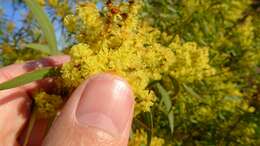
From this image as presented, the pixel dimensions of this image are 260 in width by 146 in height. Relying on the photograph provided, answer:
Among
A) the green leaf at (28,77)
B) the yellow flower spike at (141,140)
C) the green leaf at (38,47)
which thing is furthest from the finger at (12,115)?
the yellow flower spike at (141,140)

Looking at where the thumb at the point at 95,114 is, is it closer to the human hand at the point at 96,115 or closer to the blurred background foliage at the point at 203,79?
the human hand at the point at 96,115

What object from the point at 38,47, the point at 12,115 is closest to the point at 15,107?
the point at 12,115

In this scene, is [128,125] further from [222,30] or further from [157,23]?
[222,30]

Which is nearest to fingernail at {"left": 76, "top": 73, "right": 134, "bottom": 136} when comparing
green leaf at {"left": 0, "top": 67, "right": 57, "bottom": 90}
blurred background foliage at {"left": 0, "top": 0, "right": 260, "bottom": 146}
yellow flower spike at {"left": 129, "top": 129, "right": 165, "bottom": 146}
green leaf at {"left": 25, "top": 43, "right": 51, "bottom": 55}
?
green leaf at {"left": 0, "top": 67, "right": 57, "bottom": 90}

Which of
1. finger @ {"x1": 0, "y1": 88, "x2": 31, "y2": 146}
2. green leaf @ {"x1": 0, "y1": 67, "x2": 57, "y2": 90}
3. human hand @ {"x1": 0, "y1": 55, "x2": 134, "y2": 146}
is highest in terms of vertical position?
green leaf @ {"x1": 0, "y1": 67, "x2": 57, "y2": 90}

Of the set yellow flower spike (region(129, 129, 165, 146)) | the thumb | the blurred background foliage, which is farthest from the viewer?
the blurred background foliage

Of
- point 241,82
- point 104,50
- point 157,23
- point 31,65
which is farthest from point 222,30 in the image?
point 104,50

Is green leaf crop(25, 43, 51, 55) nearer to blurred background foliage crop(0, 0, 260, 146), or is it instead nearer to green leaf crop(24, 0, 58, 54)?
green leaf crop(24, 0, 58, 54)

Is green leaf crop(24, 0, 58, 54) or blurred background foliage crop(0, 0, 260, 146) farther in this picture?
blurred background foliage crop(0, 0, 260, 146)
